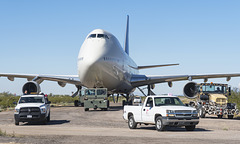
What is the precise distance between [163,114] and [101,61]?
61.3 feet

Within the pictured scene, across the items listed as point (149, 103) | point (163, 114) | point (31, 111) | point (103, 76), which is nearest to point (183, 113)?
point (163, 114)

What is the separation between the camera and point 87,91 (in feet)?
107

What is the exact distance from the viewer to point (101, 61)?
3362 cm

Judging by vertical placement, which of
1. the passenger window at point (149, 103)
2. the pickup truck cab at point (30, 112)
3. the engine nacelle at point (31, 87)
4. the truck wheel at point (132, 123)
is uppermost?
the engine nacelle at point (31, 87)

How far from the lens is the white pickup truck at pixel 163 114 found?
50.3 feet

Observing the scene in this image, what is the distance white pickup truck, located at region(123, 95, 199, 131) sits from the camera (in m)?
15.3

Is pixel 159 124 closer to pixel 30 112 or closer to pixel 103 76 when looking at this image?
pixel 30 112

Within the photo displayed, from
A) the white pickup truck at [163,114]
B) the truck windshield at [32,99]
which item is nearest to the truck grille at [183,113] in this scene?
the white pickup truck at [163,114]

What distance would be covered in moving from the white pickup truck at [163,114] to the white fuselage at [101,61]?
15.9 metres

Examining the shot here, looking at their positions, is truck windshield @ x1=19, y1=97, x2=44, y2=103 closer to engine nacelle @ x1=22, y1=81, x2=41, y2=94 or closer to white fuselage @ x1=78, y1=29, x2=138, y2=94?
white fuselage @ x1=78, y1=29, x2=138, y2=94

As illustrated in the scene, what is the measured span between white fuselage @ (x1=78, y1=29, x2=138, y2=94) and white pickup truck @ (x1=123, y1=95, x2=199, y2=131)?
15.9 meters

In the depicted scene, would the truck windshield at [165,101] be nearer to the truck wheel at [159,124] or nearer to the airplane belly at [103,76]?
the truck wheel at [159,124]

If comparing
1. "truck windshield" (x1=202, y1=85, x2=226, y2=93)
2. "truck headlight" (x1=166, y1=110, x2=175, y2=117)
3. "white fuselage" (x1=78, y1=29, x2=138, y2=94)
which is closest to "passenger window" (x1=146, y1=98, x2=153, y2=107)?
"truck headlight" (x1=166, y1=110, x2=175, y2=117)

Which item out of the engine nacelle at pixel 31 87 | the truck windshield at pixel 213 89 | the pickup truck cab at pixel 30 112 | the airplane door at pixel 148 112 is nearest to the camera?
the airplane door at pixel 148 112
